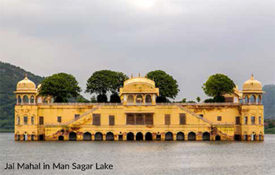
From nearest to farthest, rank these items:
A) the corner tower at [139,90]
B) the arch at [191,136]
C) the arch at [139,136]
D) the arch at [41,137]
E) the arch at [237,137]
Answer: the corner tower at [139,90] → the arch at [191,136] → the arch at [237,137] → the arch at [139,136] → the arch at [41,137]

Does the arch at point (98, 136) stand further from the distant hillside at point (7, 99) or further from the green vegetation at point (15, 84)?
the distant hillside at point (7, 99)

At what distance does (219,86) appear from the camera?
→ 116 metres

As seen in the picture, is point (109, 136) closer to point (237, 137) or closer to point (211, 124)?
point (211, 124)

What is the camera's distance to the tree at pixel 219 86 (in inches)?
4562

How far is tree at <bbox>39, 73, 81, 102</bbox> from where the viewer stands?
115 metres

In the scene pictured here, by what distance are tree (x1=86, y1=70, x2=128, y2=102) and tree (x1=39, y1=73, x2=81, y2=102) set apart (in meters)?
2.73

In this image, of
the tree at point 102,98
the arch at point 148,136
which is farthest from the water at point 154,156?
the tree at point 102,98

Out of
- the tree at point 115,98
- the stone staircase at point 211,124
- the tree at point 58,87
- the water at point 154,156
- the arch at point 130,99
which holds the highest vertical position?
the tree at point 58,87

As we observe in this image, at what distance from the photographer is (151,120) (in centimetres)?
10525

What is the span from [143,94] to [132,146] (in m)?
13.7

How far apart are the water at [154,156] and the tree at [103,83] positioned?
18.7 metres

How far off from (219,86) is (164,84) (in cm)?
928

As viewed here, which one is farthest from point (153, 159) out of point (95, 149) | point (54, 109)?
point (54, 109)

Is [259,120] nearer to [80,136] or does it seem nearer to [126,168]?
[80,136]
